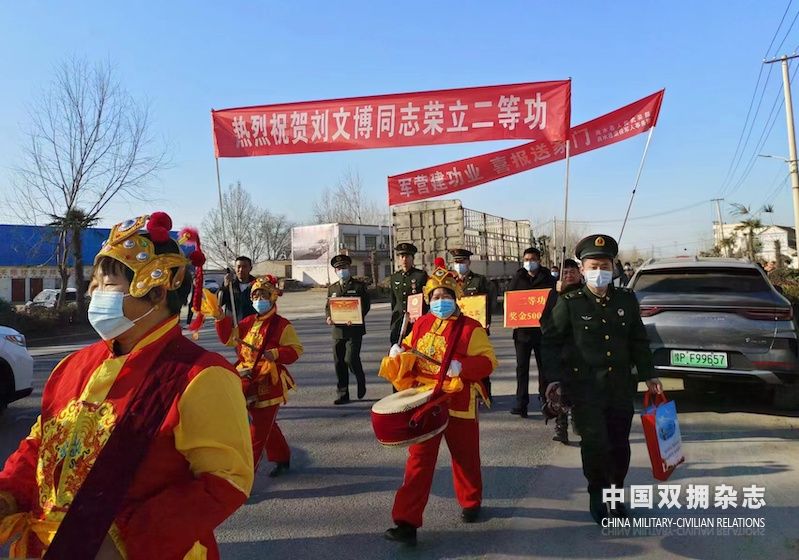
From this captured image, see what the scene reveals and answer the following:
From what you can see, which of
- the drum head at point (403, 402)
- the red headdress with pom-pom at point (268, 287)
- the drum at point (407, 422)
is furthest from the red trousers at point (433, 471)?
the red headdress with pom-pom at point (268, 287)

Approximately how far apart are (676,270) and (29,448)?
6347mm

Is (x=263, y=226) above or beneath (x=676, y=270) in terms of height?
above

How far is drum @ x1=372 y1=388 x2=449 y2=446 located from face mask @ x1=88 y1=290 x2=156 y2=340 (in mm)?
1829

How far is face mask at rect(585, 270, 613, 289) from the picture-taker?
3561mm

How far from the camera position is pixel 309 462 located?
16.2 feet

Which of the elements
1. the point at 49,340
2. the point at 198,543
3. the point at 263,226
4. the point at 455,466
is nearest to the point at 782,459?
the point at 455,466

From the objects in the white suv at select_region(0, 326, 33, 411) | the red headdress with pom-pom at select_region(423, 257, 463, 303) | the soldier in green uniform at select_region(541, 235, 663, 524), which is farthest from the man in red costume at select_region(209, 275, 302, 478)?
the white suv at select_region(0, 326, 33, 411)

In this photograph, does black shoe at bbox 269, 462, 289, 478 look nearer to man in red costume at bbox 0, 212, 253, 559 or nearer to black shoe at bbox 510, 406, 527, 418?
black shoe at bbox 510, 406, 527, 418

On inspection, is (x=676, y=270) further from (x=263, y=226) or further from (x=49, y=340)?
(x=263, y=226)

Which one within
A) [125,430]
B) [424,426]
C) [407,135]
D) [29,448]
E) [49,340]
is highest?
[407,135]

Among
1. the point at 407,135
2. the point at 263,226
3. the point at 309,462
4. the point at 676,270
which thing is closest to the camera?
the point at 309,462

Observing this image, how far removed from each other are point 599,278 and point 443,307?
1.01 meters

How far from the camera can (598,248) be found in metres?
3.62

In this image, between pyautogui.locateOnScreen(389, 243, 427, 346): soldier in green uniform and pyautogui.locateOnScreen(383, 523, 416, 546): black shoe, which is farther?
pyautogui.locateOnScreen(389, 243, 427, 346): soldier in green uniform
